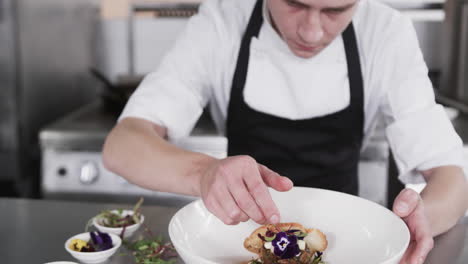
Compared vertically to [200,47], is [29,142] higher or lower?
lower

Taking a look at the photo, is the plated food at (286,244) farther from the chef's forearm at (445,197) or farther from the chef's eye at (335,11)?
Result: the chef's eye at (335,11)

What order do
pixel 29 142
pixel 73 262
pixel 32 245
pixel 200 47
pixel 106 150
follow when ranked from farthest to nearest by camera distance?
1. pixel 29 142
2. pixel 200 47
3. pixel 106 150
4. pixel 32 245
5. pixel 73 262

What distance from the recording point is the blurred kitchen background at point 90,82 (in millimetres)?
2490

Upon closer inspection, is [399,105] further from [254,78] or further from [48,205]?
[48,205]

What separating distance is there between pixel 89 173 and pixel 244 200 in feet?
5.38

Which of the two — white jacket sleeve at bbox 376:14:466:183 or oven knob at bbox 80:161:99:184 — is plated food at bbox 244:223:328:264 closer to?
white jacket sleeve at bbox 376:14:466:183

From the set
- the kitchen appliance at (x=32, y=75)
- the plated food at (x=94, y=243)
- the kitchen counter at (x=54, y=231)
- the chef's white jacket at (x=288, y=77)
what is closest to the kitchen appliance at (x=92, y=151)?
the kitchen appliance at (x=32, y=75)

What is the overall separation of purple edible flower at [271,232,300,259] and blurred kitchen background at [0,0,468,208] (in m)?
1.46

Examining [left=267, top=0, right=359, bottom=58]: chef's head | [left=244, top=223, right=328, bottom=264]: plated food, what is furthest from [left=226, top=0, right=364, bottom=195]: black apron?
[left=244, top=223, right=328, bottom=264]: plated food

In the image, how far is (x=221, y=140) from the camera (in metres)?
2.44

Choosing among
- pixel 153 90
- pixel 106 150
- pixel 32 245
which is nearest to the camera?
pixel 32 245

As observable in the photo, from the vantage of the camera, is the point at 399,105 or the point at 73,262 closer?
the point at 73,262

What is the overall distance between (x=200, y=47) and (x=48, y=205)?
67 cm

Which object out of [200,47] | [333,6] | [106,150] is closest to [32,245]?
[106,150]
